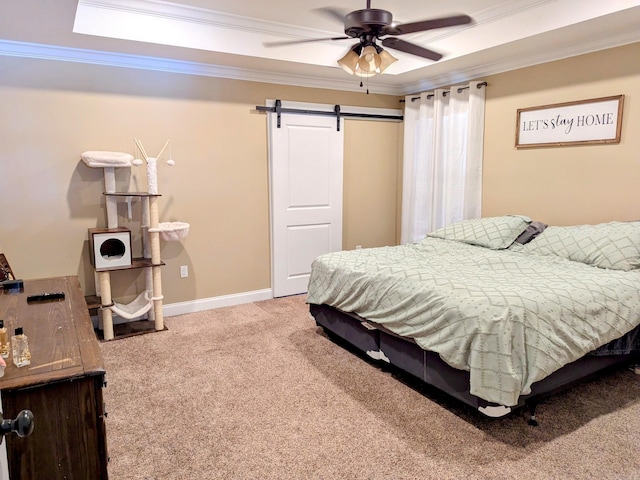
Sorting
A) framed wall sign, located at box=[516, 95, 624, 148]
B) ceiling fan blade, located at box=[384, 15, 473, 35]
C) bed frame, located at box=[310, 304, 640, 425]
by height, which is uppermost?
ceiling fan blade, located at box=[384, 15, 473, 35]

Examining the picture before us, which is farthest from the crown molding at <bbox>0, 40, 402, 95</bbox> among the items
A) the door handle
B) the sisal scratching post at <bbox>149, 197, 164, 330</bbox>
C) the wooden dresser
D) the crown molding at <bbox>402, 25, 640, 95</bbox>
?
the door handle

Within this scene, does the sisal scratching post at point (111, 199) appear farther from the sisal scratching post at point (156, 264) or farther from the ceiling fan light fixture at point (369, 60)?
the ceiling fan light fixture at point (369, 60)

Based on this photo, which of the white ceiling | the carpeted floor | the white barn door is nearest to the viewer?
the carpeted floor

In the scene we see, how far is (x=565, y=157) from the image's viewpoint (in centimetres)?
363

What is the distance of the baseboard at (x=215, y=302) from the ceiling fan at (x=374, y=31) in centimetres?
258

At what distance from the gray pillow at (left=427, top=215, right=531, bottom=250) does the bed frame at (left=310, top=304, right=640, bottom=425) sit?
1158 millimetres

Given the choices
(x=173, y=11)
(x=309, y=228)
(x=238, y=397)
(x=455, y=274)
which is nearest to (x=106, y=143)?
(x=173, y=11)

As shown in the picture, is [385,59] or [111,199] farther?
[111,199]

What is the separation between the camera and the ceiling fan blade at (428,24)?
7.59 ft

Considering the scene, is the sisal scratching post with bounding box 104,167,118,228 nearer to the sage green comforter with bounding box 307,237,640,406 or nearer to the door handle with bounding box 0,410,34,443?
the sage green comforter with bounding box 307,237,640,406

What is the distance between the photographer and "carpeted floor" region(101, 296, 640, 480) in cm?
199

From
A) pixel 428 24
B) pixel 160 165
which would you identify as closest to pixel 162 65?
pixel 160 165

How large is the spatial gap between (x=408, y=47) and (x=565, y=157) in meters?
1.84

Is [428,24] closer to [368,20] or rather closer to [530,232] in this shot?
[368,20]
